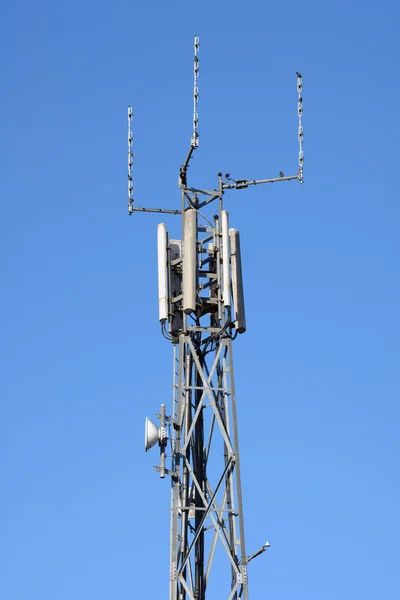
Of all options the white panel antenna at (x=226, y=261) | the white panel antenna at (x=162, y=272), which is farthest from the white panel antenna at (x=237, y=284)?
the white panel antenna at (x=162, y=272)

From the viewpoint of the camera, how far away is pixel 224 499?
4659 centimetres

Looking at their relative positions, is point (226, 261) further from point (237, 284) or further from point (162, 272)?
point (162, 272)

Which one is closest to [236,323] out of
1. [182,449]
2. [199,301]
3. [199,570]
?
[199,301]

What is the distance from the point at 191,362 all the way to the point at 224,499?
185 inches

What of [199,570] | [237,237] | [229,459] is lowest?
[199,570]

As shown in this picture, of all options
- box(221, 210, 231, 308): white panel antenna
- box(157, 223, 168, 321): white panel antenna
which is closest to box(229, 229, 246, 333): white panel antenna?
box(221, 210, 231, 308): white panel antenna

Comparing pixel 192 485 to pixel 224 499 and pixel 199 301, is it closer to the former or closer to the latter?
pixel 224 499

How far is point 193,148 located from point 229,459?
10.3 metres

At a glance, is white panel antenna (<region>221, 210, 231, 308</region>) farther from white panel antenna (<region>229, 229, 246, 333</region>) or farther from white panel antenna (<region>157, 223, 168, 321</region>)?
white panel antenna (<region>157, 223, 168, 321</region>)

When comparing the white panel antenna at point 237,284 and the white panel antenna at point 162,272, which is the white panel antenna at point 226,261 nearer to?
the white panel antenna at point 237,284

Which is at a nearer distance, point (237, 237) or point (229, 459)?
point (229, 459)

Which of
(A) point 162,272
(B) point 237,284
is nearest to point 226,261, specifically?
(B) point 237,284

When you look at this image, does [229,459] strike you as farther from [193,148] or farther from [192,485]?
[193,148]

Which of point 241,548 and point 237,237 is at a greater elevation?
point 237,237
